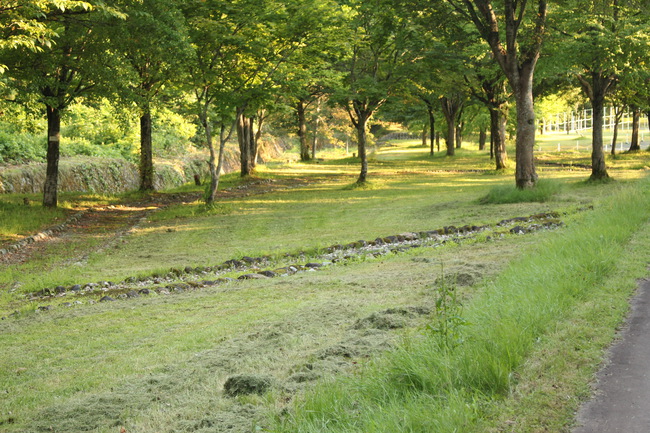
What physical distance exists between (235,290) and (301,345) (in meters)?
3.77

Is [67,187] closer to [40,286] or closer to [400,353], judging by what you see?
[40,286]

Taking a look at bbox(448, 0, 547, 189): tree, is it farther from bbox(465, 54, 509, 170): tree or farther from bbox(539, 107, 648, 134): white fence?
bbox(539, 107, 648, 134): white fence

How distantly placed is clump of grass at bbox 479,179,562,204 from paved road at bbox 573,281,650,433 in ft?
43.7

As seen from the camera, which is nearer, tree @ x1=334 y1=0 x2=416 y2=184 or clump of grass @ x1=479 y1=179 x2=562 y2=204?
clump of grass @ x1=479 y1=179 x2=562 y2=204

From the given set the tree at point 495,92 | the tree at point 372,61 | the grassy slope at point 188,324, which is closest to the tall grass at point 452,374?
the grassy slope at point 188,324

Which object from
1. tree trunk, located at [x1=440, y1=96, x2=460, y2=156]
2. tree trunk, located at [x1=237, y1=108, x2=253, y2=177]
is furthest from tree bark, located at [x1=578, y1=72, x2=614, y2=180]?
tree trunk, located at [x1=440, y1=96, x2=460, y2=156]

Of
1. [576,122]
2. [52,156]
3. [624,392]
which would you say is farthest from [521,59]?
[576,122]

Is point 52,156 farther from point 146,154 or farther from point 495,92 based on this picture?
point 495,92

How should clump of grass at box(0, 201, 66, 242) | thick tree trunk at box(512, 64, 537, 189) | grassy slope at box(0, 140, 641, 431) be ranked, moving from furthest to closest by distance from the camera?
1. thick tree trunk at box(512, 64, 537, 189)
2. clump of grass at box(0, 201, 66, 242)
3. grassy slope at box(0, 140, 641, 431)

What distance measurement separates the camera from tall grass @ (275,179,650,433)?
12.0 ft

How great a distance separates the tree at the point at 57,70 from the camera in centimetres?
1728

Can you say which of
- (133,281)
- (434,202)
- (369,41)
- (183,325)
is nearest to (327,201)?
(434,202)

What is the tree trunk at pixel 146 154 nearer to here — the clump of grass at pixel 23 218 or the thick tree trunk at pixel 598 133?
the clump of grass at pixel 23 218

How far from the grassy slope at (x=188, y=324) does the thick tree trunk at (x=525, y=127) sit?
2185 millimetres
